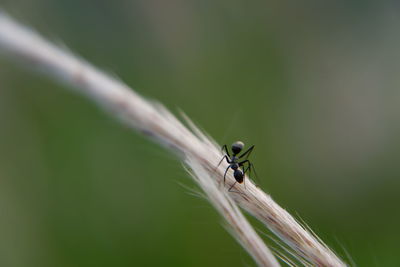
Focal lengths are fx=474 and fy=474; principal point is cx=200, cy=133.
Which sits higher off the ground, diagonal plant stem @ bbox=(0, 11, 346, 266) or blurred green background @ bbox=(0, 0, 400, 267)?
blurred green background @ bbox=(0, 0, 400, 267)

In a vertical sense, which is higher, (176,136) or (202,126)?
(202,126)

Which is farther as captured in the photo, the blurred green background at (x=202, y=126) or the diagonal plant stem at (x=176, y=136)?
the blurred green background at (x=202, y=126)

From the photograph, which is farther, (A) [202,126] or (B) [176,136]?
(A) [202,126]

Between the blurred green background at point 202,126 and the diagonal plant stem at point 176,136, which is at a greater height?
the blurred green background at point 202,126

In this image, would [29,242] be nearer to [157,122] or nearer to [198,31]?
[157,122]

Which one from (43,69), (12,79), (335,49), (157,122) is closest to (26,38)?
(43,69)
